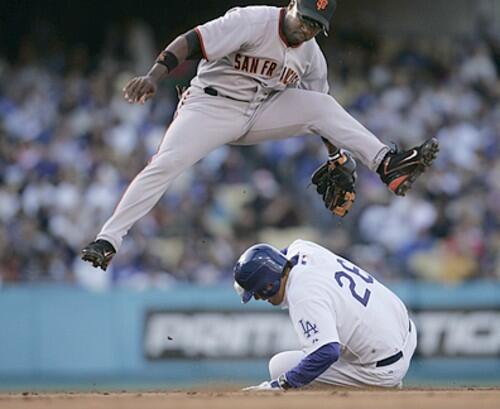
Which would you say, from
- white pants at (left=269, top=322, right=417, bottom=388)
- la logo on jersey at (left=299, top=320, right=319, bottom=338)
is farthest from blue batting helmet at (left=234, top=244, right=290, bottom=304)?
white pants at (left=269, top=322, right=417, bottom=388)

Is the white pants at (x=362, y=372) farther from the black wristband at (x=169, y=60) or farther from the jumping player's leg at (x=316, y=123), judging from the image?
the black wristband at (x=169, y=60)

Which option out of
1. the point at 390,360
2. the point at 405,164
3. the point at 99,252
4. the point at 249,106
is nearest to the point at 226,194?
the point at 249,106

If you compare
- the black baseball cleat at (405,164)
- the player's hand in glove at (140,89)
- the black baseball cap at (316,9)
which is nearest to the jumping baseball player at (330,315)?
the black baseball cleat at (405,164)

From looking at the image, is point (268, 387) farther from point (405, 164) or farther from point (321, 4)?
point (321, 4)

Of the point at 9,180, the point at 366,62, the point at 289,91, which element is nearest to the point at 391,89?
the point at 366,62

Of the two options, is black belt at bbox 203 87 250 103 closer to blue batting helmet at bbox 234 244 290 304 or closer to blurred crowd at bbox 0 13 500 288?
blue batting helmet at bbox 234 244 290 304

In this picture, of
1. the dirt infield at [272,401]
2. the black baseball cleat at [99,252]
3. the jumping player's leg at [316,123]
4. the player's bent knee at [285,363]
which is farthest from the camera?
the player's bent knee at [285,363]
